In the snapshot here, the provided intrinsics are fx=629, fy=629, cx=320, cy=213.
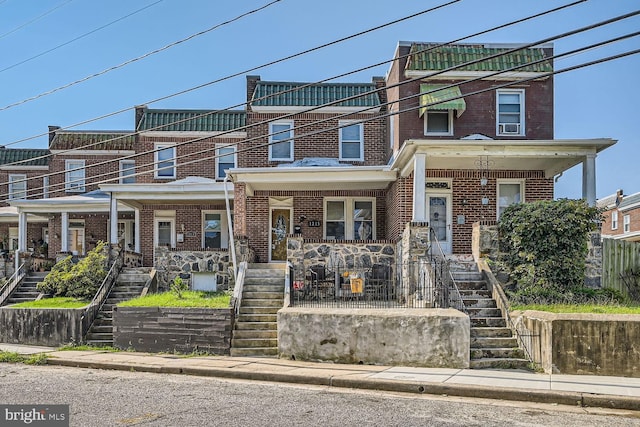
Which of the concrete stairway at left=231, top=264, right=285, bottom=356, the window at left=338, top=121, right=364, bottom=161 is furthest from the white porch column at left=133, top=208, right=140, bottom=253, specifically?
the window at left=338, top=121, right=364, bottom=161

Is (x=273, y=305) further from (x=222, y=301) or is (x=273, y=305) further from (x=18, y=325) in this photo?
(x=18, y=325)

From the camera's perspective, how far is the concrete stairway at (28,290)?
20.3 m

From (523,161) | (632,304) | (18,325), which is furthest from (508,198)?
(18,325)

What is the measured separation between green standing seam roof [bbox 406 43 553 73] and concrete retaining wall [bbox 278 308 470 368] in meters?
9.41

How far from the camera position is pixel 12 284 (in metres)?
20.9

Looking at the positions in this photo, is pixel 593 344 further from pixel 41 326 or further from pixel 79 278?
pixel 79 278

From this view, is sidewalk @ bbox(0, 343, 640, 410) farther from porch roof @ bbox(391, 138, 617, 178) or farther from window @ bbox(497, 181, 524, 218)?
window @ bbox(497, 181, 524, 218)

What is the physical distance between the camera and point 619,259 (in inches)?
648

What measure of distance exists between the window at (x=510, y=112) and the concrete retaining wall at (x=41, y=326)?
43.5 feet

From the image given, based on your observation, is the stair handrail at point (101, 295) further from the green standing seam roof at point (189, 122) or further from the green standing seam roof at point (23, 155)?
the green standing seam roof at point (23, 155)

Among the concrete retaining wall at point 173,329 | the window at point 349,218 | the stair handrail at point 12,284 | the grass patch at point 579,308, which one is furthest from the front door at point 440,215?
the stair handrail at point 12,284

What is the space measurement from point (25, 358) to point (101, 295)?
413 cm

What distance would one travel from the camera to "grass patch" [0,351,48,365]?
1363 cm

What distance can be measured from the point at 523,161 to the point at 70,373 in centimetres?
1264
